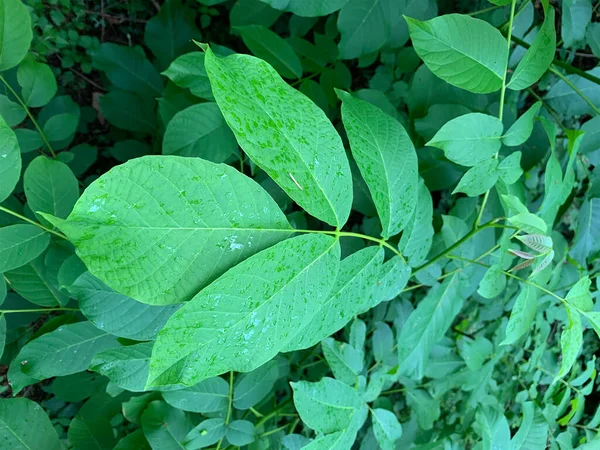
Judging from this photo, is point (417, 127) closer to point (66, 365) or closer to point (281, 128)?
point (281, 128)

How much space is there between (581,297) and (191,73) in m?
1.10

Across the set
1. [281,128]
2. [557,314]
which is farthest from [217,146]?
[557,314]

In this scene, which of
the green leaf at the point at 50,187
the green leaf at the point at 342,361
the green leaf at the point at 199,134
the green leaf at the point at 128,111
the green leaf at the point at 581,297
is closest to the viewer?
the green leaf at the point at 581,297

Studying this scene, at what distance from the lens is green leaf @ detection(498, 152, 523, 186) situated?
1.05 metres

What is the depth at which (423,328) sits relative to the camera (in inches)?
46.8

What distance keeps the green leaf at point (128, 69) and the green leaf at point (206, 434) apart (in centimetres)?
122

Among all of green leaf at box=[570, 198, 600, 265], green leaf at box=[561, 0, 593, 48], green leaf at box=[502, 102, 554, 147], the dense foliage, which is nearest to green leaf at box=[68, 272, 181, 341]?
the dense foliage

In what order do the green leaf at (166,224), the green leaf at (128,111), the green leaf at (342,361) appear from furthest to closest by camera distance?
the green leaf at (128,111) → the green leaf at (342,361) → the green leaf at (166,224)

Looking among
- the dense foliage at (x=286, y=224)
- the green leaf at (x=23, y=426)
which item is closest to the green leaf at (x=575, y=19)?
the dense foliage at (x=286, y=224)

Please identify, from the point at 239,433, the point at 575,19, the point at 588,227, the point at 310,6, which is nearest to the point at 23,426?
the point at 239,433

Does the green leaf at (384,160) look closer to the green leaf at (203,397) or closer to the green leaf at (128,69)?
the green leaf at (203,397)

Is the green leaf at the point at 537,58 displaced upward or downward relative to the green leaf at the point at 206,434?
upward

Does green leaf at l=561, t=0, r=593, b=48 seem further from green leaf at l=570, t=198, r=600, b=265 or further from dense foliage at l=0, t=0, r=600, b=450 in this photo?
green leaf at l=570, t=198, r=600, b=265

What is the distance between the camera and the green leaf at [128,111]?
173 cm
